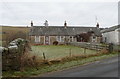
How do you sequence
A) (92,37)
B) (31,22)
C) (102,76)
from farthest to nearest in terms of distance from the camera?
(31,22), (92,37), (102,76)

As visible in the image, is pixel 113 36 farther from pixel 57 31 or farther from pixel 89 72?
pixel 89 72

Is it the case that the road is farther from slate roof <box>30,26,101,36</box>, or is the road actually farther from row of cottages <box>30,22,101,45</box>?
slate roof <box>30,26,101,36</box>

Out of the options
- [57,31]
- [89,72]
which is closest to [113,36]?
[57,31]

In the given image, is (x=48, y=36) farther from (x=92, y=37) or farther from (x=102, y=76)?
(x=102, y=76)

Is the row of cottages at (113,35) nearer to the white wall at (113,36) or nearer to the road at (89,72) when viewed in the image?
the white wall at (113,36)

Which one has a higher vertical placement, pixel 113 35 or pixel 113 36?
pixel 113 35

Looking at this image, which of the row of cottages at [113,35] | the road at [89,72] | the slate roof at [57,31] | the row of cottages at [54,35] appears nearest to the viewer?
the road at [89,72]

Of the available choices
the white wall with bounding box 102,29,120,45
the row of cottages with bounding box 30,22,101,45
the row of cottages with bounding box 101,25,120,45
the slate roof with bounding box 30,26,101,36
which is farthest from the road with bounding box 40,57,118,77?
the slate roof with bounding box 30,26,101,36

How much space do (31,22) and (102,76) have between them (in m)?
40.9

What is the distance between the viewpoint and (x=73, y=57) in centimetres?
1697

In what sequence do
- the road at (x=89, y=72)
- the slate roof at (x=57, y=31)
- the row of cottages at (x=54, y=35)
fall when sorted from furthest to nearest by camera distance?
1. the slate roof at (x=57, y=31)
2. the row of cottages at (x=54, y=35)
3. the road at (x=89, y=72)

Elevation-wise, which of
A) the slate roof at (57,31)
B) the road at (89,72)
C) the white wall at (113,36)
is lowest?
the road at (89,72)

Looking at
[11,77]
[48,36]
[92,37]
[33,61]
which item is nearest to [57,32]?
[48,36]

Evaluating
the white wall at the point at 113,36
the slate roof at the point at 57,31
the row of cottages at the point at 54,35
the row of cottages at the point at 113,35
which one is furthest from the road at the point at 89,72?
the slate roof at the point at 57,31
